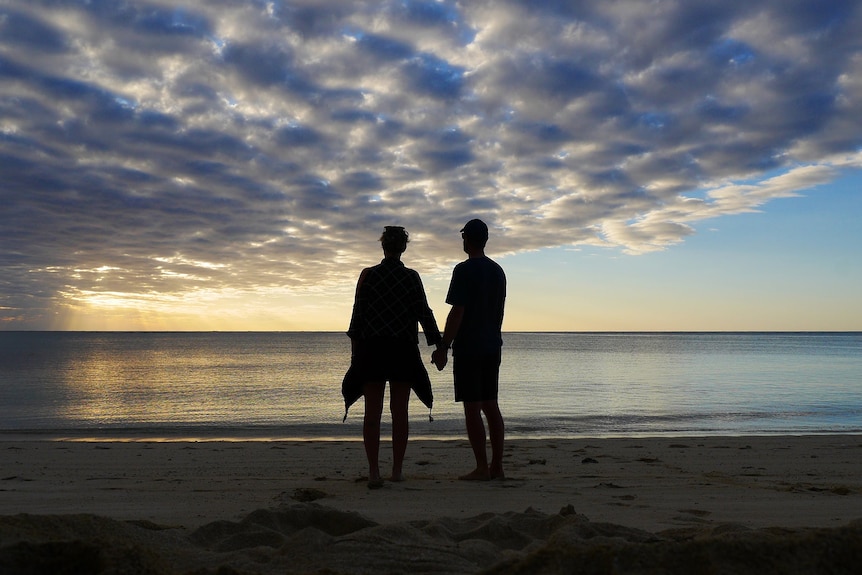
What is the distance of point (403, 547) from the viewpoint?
2.44 metres

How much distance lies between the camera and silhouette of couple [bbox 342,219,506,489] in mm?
4586

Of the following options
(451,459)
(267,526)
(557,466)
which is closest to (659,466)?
(557,466)

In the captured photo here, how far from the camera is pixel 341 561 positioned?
228 centimetres

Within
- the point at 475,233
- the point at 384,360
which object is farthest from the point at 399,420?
the point at 475,233

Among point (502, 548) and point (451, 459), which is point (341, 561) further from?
point (451, 459)

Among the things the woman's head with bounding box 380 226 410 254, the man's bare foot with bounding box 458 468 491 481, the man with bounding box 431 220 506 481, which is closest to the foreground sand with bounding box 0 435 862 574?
the man's bare foot with bounding box 458 468 491 481

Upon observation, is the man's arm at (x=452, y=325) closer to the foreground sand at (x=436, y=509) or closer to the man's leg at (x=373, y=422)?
the man's leg at (x=373, y=422)

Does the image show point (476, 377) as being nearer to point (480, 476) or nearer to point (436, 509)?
point (480, 476)

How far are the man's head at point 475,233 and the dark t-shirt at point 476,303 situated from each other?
141 mm

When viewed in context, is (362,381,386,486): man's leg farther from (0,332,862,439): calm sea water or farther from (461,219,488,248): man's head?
(0,332,862,439): calm sea water

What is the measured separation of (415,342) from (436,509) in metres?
1.33

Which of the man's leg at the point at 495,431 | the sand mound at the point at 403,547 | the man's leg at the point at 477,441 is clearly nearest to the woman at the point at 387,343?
the man's leg at the point at 477,441

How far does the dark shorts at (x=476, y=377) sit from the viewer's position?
4758 mm

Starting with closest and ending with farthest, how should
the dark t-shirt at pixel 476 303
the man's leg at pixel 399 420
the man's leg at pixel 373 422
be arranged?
the man's leg at pixel 373 422 → the man's leg at pixel 399 420 → the dark t-shirt at pixel 476 303
